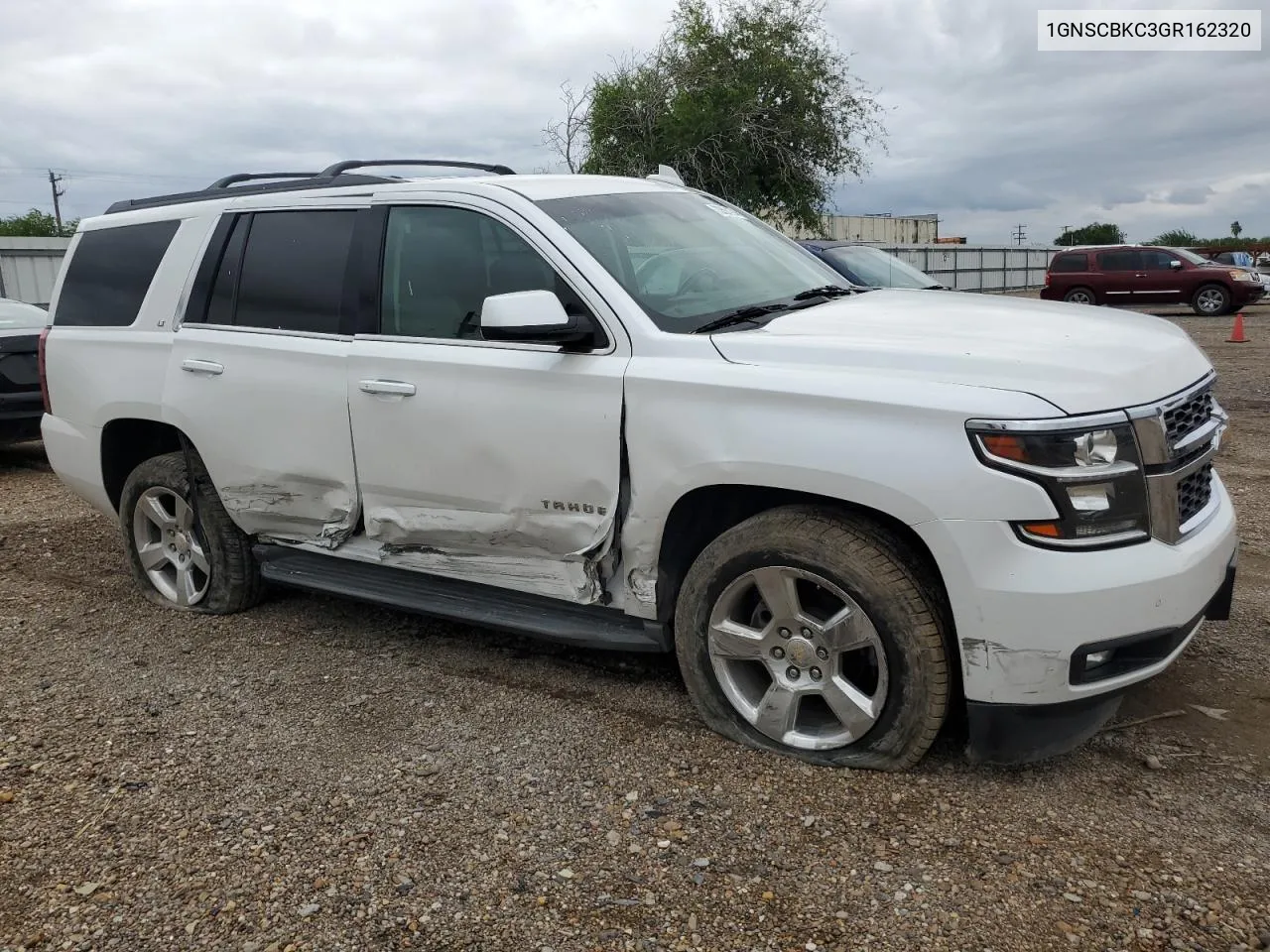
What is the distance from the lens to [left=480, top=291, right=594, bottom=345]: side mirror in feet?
11.0

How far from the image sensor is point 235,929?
2652 mm

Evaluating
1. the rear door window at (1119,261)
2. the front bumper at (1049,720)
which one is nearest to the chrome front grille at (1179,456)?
the front bumper at (1049,720)

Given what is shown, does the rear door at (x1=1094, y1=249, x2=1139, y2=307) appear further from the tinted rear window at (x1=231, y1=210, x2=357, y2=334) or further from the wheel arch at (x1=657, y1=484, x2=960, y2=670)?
the wheel arch at (x1=657, y1=484, x2=960, y2=670)

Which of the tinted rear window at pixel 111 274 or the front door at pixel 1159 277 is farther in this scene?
the front door at pixel 1159 277

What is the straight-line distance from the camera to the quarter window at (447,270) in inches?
149

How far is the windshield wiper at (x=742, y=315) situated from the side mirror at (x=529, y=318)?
416 mm

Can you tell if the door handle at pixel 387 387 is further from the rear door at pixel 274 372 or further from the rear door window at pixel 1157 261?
the rear door window at pixel 1157 261

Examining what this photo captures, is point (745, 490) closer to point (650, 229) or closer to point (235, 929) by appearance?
point (650, 229)

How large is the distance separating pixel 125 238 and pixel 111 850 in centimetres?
311

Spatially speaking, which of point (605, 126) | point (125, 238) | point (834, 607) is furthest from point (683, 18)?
point (834, 607)

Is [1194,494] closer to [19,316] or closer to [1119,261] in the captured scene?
[19,316]

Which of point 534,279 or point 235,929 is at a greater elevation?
point 534,279

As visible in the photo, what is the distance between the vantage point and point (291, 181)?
470cm

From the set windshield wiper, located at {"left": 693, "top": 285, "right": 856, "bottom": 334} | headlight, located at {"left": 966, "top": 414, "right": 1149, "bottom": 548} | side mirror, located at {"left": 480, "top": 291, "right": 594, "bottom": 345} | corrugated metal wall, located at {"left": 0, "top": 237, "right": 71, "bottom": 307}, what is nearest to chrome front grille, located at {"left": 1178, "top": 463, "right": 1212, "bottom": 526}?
headlight, located at {"left": 966, "top": 414, "right": 1149, "bottom": 548}
